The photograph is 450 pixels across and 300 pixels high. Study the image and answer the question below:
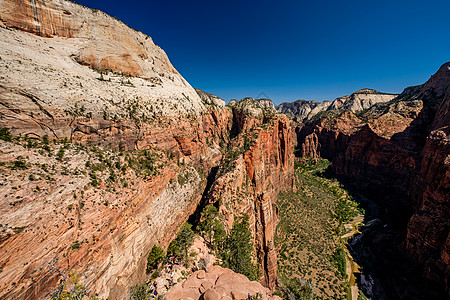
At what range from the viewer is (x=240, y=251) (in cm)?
2642

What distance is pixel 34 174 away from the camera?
14.3 m

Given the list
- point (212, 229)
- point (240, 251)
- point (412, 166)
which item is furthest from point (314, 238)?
point (412, 166)

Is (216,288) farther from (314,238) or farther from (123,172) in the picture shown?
(314,238)

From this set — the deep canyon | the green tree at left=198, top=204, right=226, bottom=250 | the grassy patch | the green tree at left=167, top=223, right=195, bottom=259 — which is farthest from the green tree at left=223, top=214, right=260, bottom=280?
the green tree at left=167, top=223, right=195, bottom=259

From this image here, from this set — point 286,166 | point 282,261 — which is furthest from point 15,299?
point 286,166

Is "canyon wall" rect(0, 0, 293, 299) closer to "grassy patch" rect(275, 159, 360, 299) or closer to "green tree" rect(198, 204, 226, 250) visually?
"green tree" rect(198, 204, 226, 250)

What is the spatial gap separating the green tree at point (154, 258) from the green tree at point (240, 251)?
32.8ft

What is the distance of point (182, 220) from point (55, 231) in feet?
68.3

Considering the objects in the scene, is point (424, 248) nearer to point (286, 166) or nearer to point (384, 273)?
point (384, 273)

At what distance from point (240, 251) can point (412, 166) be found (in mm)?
73693

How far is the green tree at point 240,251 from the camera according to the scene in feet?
82.2

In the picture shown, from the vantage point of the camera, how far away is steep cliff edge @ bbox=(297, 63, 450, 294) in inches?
1225

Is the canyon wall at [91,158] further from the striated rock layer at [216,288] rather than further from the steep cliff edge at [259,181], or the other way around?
the striated rock layer at [216,288]

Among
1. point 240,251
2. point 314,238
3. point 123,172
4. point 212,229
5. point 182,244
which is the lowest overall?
point 314,238
